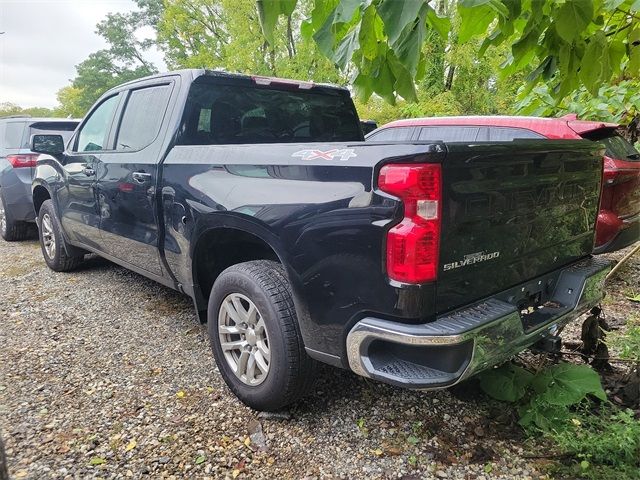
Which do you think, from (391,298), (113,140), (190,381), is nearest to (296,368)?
(391,298)

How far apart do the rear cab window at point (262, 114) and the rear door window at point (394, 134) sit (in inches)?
103

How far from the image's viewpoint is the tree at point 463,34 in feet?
4.24

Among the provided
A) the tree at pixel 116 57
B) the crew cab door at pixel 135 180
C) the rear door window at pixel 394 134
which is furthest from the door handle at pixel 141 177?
the tree at pixel 116 57

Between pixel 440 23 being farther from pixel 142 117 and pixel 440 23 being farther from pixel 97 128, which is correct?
pixel 97 128

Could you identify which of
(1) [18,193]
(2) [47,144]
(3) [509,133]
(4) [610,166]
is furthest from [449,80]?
(2) [47,144]

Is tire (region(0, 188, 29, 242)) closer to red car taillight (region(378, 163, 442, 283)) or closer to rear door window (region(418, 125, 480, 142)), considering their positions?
rear door window (region(418, 125, 480, 142))

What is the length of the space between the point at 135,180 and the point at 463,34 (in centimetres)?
253

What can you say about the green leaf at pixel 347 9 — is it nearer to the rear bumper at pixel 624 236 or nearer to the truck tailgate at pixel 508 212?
the truck tailgate at pixel 508 212

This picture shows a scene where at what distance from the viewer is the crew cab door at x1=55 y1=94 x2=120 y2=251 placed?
4.15 meters

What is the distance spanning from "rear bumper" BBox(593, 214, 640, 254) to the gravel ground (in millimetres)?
2416

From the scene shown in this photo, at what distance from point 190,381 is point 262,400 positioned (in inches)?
27.8

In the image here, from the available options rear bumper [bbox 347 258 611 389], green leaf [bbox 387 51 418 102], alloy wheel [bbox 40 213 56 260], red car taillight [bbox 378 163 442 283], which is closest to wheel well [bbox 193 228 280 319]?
rear bumper [bbox 347 258 611 389]

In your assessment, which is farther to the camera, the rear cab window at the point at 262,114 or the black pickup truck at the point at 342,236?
the rear cab window at the point at 262,114

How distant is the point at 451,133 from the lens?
241 inches
